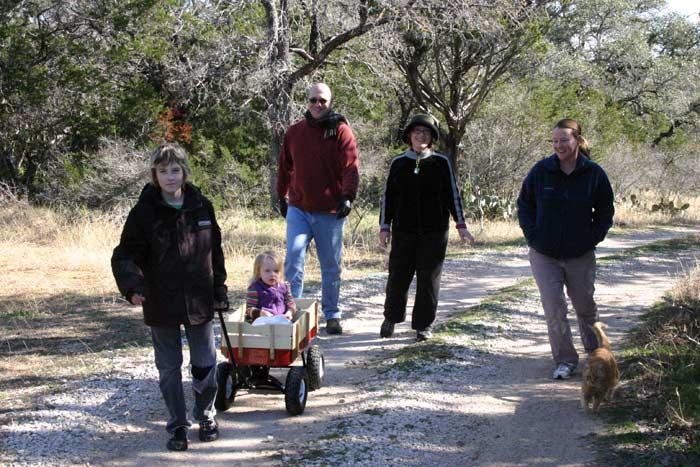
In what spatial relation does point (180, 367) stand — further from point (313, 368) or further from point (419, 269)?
point (419, 269)

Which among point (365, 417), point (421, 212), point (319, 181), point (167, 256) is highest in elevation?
point (319, 181)

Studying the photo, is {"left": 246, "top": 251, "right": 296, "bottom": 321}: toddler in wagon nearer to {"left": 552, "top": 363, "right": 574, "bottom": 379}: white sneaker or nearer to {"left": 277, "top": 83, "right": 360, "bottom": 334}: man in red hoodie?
{"left": 277, "top": 83, "right": 360, "bottom": 334}: man in red hoodie

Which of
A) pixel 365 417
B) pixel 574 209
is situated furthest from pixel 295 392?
pixel 574 209

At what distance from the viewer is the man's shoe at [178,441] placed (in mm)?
4719

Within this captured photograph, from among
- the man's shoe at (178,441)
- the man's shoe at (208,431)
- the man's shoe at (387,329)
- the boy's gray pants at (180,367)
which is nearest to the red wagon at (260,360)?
the boy's gray pants at (180,367)

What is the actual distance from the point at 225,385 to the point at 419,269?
7.96 ft

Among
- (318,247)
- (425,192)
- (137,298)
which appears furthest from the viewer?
(318,247)

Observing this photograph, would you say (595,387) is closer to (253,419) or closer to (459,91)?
(253,419)

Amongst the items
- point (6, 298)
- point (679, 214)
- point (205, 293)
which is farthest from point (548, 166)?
point (679, 214)

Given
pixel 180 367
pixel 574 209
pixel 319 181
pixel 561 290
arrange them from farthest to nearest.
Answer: pixel 319 181, pixel 561 290, pixel 574 209, pixel 180 367

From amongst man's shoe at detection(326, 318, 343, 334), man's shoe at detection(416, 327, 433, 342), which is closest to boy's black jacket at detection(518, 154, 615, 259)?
man's shoe at detection(416, 327, 433, 342)

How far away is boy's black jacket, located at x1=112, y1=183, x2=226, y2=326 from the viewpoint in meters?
4.64

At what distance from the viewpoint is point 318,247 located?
7.62 m

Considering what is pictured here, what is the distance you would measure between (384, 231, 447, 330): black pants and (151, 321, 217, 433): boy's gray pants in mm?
2662
